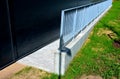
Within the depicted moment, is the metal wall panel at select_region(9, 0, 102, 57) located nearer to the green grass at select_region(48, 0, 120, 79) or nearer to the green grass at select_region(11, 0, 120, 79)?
the green grass at select_region(11, 0, 120, 79)

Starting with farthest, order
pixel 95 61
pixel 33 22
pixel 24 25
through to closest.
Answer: pixel 95 61 < pixel 33 22 < pixel 24 25

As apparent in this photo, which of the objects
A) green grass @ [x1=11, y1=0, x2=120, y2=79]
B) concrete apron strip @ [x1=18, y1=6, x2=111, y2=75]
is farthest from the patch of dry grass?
concrete apron strip @ [x1=18, y1=6, x2=111, y2=75]

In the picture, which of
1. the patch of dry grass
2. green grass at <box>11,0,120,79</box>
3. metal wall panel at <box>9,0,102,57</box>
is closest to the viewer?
metal wall panel at <box>9,0,102,57</box>

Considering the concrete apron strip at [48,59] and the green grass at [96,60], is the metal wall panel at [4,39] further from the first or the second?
the green grass at [96,60]

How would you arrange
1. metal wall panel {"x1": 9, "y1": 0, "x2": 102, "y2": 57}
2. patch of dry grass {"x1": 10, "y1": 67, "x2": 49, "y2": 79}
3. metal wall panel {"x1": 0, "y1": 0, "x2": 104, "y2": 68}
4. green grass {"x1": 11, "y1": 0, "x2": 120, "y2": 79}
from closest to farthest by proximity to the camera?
metal wall panel {"x1": 0, "y1": 0, "x2": 104, "y2": 68} → metal wall panel {"x1": 9, "y1": 0, "x2": 102, "y2": 57} → patch of dry grass {"x1": 10, "y1": 67, "x2": 49, "y2": 79} → green grass {"x1": 11, "y1": 0, "x2": 120, "y2": 79}

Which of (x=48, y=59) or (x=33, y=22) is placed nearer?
(x=33, y=22)

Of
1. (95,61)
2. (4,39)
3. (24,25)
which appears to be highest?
(24,25)

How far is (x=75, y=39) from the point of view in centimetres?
588

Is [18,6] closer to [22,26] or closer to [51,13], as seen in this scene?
[22,26]

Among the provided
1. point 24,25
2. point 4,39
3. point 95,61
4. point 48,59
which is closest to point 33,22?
point 24,25

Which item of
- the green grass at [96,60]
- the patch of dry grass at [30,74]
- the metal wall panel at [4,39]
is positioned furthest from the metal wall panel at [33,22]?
the green grass at [96,60]

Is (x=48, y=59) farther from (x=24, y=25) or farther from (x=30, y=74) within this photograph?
(x=24, y=25)

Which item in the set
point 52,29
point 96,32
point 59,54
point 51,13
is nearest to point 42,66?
point 59,54

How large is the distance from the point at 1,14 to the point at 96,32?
6.50m
